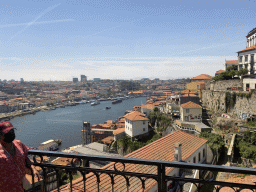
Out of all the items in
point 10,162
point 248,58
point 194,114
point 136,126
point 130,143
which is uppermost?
point 248,58

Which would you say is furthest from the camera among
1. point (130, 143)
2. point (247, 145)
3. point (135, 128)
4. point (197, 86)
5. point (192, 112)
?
point (197, 86)

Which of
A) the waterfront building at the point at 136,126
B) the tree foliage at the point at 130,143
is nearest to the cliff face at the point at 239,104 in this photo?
the tree foliage at the point at 130,143

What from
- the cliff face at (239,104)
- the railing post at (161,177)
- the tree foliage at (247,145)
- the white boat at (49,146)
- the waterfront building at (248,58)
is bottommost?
the white boat at (49,146)

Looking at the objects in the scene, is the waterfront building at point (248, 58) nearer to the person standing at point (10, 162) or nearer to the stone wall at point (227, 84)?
the stone wall at point (227, 84)

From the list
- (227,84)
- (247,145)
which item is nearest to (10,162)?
(247,145)

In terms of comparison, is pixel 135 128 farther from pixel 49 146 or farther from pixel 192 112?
pixel 49 146

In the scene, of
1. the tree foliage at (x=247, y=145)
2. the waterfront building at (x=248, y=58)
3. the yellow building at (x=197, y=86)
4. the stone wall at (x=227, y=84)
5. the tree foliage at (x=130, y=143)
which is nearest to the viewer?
the tree foliage at (x=247, y=145)

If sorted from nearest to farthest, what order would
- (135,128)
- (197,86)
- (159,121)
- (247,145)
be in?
(247,145) → (135,128) → (159,121) → (197,86)

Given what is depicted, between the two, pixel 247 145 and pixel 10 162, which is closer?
pixel 10 162

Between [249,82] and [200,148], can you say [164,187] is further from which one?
[249,82]
